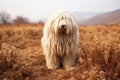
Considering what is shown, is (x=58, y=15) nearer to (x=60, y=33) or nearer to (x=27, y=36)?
(x=60, y=33)

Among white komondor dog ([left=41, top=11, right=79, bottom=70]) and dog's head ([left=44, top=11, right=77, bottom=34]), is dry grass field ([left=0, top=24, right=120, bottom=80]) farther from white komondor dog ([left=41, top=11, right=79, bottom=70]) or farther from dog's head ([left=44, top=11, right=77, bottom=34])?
dog's head ([left=44, top=11, right=77, bottom=34])

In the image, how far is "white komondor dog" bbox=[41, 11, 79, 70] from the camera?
5.46 m

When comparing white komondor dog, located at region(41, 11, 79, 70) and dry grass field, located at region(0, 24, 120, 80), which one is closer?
dry grass field, located at region(0, 24, 120, 80)

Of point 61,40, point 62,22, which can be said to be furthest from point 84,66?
point 62,22

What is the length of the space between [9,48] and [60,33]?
1.09 m

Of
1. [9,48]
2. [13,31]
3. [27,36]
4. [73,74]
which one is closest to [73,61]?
[73,74]

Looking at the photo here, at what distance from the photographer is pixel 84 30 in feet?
43.3

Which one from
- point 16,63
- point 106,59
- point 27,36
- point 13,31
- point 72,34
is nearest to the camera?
point 106,59

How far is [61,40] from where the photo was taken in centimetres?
568

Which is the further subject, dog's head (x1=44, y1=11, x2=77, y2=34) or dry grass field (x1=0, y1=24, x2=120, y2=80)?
dog's head (x1=44, y1=11, x2=77, y2=34)

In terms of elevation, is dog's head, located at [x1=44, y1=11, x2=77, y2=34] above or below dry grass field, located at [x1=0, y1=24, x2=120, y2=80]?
above

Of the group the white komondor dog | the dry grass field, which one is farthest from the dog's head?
the dry grass field

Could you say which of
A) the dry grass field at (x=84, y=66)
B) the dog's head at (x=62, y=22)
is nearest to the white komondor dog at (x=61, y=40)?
the dog's head at (x=62, y=22)

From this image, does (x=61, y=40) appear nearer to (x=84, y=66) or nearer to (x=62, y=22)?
(x=62, y=22)
